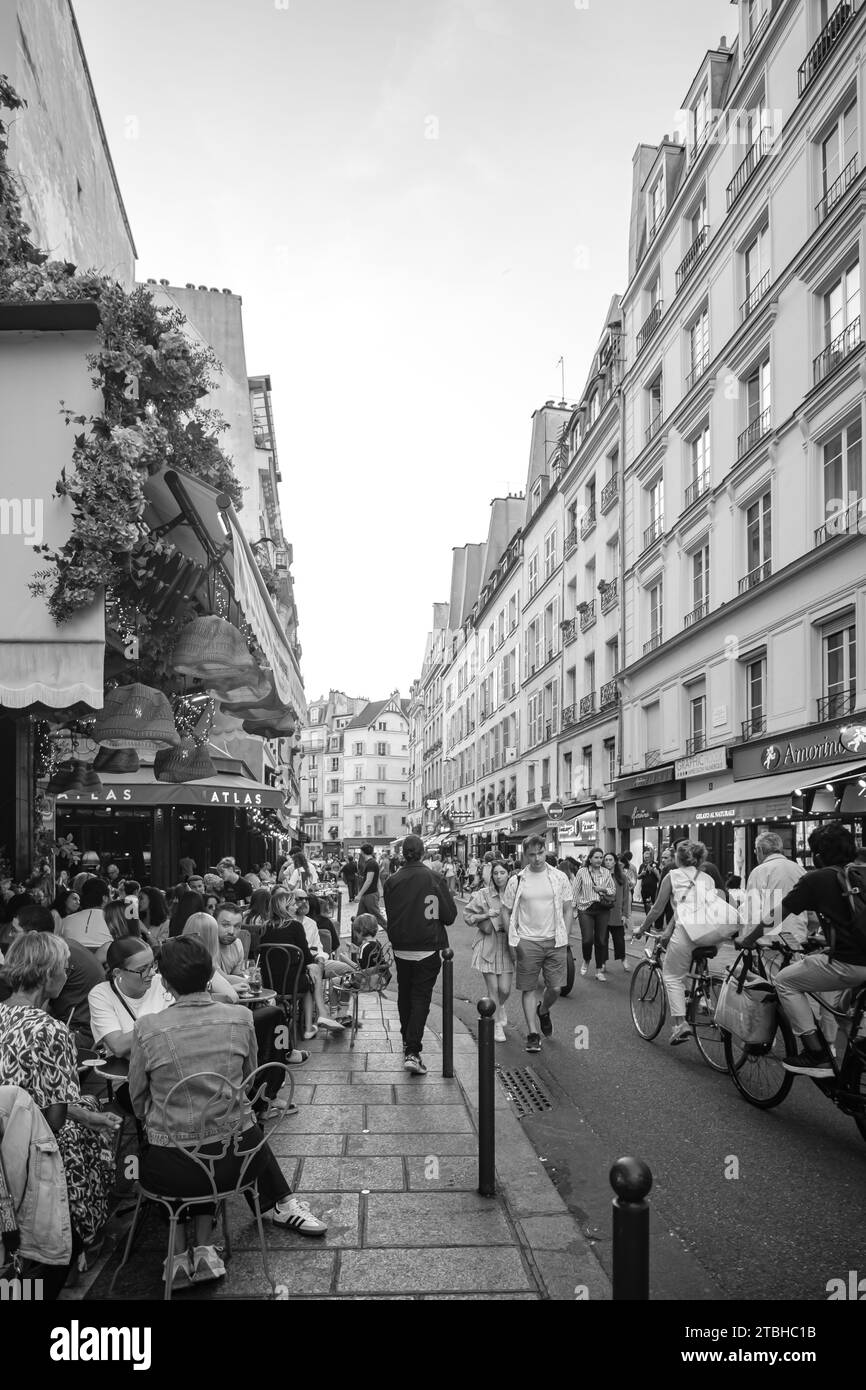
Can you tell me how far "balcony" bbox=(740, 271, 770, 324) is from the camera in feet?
62.1

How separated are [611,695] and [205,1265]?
26.1 meters

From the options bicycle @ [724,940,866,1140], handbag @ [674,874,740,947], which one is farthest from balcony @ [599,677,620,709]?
bicycle @ [724,940,866,1140]

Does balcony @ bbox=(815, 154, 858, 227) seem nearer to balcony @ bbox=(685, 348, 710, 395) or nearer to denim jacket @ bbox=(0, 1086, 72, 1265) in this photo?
balcony @ bbox=(685, 348, 710, 395)

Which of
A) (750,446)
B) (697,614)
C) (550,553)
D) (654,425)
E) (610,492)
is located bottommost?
(697,614)

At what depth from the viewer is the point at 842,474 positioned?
1608 cm

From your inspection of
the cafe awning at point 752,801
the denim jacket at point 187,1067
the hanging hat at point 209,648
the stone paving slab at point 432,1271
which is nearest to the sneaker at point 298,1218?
the stone paving slab at point 432,1271

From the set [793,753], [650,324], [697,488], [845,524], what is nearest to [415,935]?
[793,753]

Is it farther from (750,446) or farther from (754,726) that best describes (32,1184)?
(750,446)

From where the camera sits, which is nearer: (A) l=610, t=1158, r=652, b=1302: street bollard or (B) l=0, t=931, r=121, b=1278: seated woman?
(A) l=610, t=1158, r=652, b=1302: street bollard

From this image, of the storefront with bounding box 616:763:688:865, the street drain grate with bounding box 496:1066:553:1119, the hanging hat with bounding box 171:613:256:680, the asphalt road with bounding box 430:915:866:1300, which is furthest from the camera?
the storefront with bounding box 616:763:688:865

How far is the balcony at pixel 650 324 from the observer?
83.1 feet

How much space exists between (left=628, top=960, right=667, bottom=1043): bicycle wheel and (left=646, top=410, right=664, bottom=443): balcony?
19244 millimetres

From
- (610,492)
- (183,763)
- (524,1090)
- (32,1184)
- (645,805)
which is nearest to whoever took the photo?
(32,1184)
